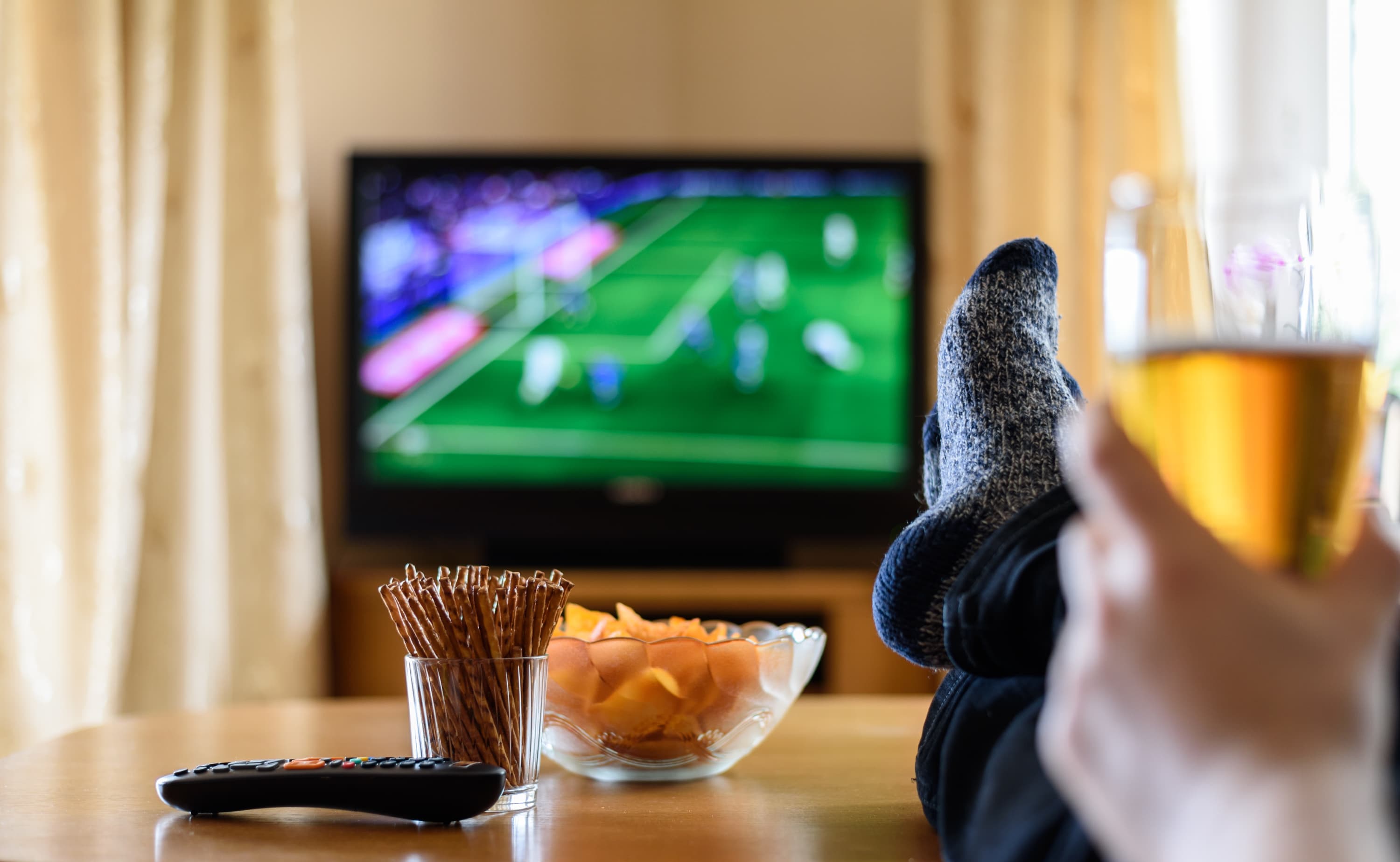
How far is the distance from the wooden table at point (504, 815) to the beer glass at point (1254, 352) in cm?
27

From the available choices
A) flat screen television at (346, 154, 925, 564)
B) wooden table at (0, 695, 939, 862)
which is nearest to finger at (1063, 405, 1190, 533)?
wooden table at (0, 695, 939, 862)

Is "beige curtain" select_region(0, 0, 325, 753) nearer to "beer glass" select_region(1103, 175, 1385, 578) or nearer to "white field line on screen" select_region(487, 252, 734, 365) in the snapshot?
"white field line on screen" select_region(487, 252, 734, 365)

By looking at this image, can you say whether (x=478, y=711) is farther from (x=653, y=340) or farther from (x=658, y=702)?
(x=653, y=340)

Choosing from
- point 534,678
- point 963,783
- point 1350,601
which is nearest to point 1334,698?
point 1350,601

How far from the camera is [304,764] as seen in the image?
1.91 feet

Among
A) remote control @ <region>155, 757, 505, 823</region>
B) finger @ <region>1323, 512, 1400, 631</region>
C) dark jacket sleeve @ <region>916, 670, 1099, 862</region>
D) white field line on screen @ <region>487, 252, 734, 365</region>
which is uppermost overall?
white field line on screen @ <region>487, 252, 734, 365</region>

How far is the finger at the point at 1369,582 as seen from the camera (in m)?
0.30

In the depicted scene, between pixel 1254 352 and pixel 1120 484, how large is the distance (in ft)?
0.15

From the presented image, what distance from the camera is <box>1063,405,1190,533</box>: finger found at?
30 cm

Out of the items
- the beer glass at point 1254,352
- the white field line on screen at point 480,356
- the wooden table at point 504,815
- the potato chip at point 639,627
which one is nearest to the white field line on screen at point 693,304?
the white field line on screen at point 480,356

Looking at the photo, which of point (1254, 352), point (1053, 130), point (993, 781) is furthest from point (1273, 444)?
point (1053, 130)

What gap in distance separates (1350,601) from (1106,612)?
5 cm

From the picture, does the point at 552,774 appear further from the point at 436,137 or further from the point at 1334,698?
the point at 436,137

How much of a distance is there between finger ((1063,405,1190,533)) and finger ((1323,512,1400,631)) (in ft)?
0.14
